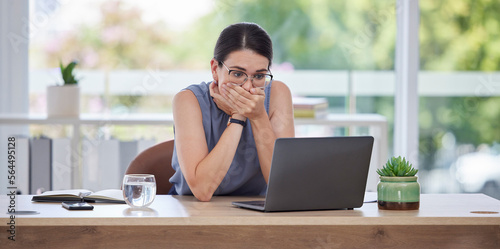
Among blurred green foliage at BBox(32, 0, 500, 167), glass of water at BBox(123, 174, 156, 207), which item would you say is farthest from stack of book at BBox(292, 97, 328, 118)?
glass of water at BBox(123, 174, 156, 207)

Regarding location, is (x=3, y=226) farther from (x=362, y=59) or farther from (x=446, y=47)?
(x=446, y=47)

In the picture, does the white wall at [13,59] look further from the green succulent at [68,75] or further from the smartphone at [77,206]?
the smartphone at [77,206]

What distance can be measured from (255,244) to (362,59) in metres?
2.41

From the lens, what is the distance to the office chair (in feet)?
7.52

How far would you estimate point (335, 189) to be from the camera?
5.46 feet

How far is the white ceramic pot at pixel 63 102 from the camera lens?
342 cm

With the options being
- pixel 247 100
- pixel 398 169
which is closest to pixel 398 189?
pixel 398 169

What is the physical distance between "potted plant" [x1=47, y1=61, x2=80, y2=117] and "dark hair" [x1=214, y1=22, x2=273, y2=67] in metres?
1.53

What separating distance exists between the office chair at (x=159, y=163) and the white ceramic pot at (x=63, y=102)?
1.23 meters

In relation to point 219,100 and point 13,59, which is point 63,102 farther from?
point 219,100

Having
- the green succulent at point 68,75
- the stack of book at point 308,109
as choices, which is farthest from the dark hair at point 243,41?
the green succulent at point 68,75

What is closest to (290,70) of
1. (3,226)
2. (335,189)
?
(335,189)

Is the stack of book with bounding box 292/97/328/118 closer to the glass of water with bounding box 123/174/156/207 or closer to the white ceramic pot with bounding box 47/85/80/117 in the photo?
the white ceramic pot with bounding box 47/85/80/117

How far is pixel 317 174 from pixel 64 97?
7.06 ft
